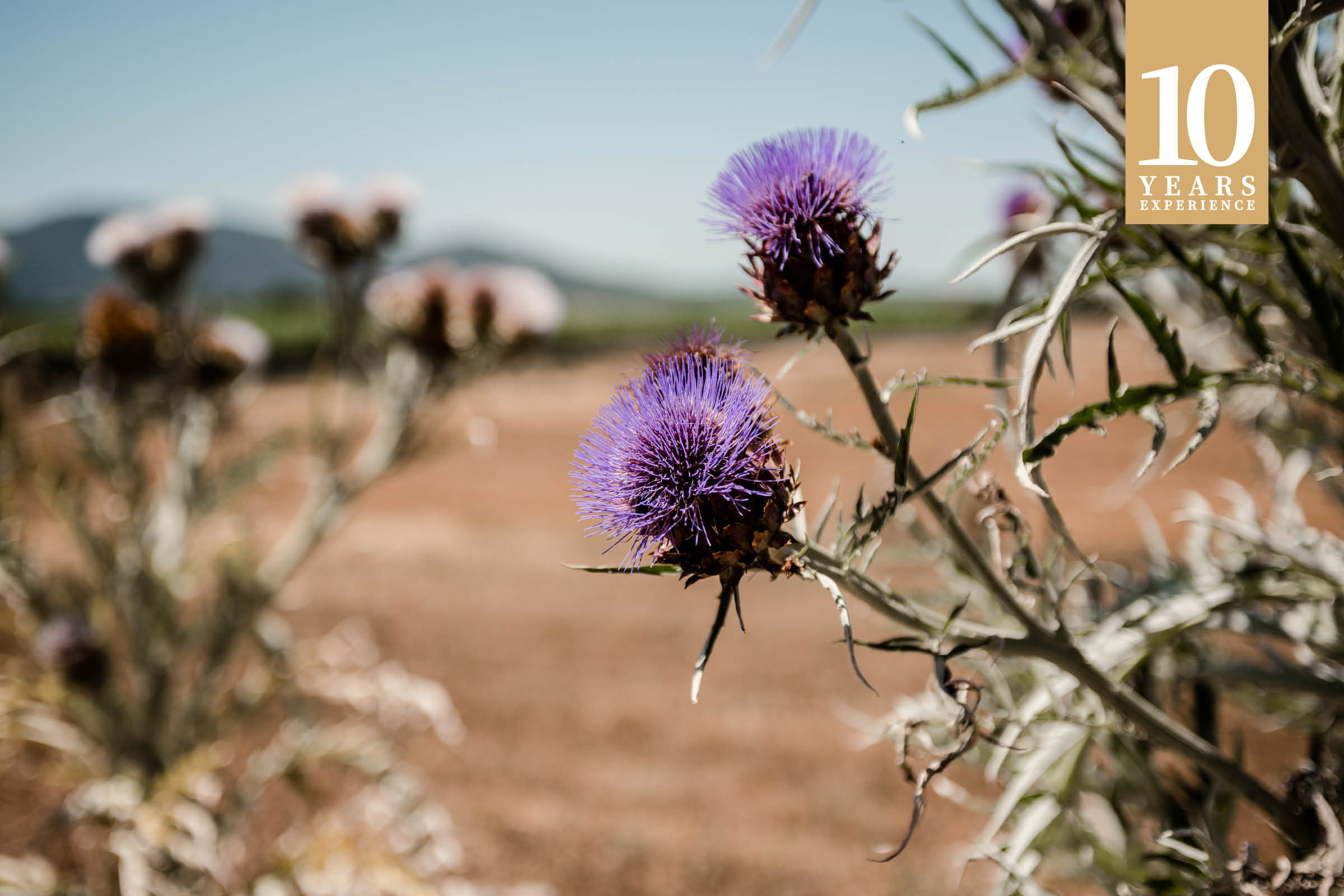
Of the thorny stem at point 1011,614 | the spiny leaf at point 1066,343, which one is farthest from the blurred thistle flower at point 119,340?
the spiny leaf at point 1066,343

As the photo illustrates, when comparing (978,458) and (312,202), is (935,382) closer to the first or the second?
(978,458)

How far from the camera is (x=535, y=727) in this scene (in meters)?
3.92

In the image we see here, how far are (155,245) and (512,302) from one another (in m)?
0.84

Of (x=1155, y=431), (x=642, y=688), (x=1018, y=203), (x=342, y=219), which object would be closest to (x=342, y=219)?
(x=342, y=219)

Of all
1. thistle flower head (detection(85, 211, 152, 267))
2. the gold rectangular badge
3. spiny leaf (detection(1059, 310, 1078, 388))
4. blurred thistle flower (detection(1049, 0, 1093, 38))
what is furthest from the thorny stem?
thistle flower head (detection(85, 211, 152, 267))

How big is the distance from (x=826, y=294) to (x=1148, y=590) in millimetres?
500

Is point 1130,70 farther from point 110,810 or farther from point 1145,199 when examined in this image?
point 110,810

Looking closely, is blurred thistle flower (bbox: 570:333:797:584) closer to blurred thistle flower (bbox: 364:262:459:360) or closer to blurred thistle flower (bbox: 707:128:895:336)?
blurred thistle flower (bbox: 707:128:895:336)

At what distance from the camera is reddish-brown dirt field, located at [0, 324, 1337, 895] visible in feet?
9.38

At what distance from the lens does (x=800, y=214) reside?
618 mm

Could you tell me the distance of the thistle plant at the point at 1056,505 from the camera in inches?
20.2

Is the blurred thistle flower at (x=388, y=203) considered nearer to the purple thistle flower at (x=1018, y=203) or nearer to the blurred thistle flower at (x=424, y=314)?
the blurred thistle flower at (x=424, y=314)

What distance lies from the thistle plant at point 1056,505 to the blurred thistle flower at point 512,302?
4.86 feet

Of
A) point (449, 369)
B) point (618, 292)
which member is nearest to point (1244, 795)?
point (449, 369)
